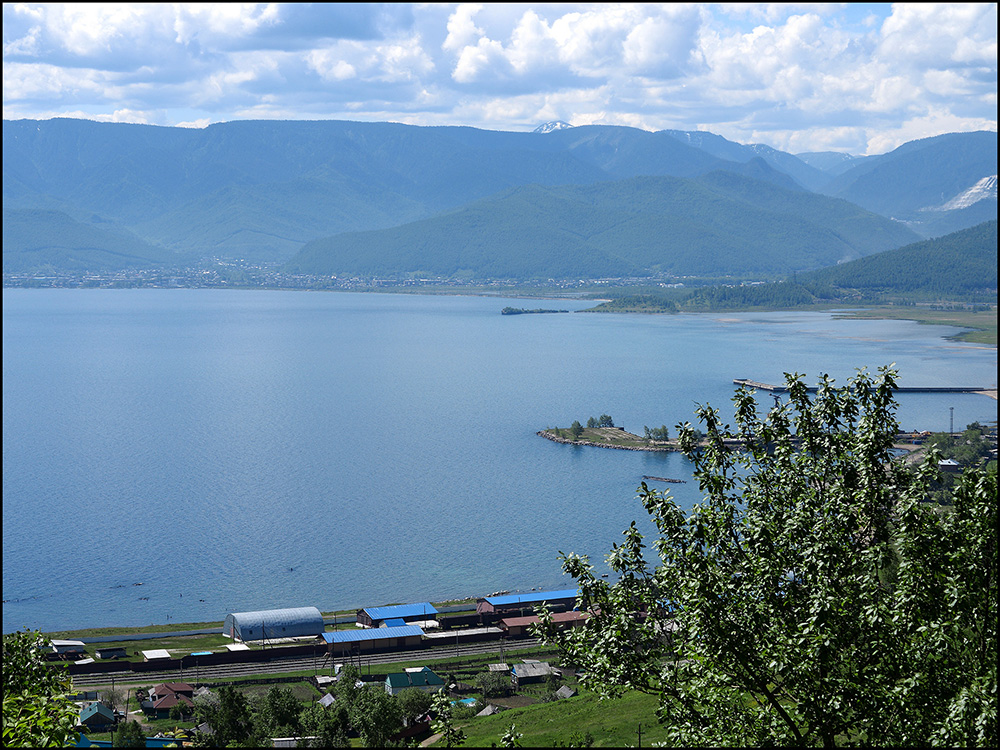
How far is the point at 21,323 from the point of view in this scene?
7519 cm

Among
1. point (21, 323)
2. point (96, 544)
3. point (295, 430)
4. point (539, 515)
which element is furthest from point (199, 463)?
point (21, 323)

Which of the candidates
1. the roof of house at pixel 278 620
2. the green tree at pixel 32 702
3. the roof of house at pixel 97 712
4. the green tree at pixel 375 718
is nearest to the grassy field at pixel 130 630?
the roof of house at pixel 278 620

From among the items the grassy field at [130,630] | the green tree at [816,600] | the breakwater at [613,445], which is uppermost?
the green tree at [816,600]

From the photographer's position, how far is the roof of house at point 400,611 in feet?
54.9

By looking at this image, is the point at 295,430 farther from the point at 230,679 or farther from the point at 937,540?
the point at 937,540

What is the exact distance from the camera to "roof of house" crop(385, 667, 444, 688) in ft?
44.7

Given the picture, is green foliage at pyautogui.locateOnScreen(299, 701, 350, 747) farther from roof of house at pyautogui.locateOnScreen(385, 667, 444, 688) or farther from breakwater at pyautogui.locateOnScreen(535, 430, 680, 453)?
breakwater at pyautogui.locateOnScreen(535, 430, 680, 453)

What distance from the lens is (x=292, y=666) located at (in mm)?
14820

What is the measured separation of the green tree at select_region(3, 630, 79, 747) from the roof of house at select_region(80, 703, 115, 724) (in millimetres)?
6735

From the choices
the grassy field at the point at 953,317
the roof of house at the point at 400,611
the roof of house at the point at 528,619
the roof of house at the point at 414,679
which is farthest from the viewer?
the grassy field at the point at 953,317

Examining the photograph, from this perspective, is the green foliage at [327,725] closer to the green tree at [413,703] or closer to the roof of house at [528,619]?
the green tree at [413,703]

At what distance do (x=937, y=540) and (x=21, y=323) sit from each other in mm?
80895

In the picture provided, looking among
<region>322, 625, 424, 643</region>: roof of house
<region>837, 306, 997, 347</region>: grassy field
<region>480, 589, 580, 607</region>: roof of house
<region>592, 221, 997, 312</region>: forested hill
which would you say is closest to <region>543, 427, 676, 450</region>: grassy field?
<region>480, 589, 580, 607</region>: roof of house

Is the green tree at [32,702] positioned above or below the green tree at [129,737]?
above
